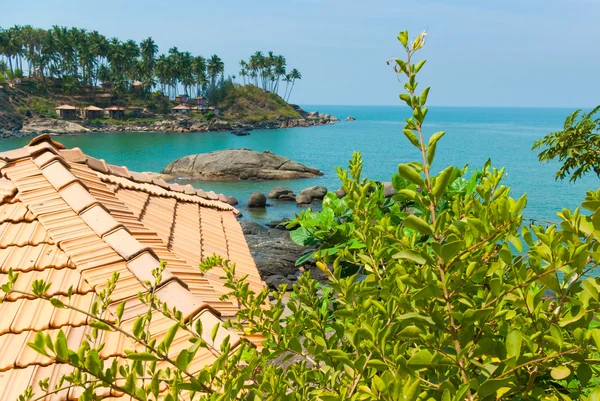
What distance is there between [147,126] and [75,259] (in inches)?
4035

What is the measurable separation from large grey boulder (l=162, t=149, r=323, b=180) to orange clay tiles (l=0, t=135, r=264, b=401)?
43225 mm

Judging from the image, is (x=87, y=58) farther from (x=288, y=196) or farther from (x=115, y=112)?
(x=288, y=196)

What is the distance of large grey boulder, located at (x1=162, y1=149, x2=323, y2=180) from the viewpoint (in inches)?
1959

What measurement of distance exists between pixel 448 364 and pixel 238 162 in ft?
161

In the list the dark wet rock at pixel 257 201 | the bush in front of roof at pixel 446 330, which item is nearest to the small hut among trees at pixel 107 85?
the dark wet rock at pixel 257 201

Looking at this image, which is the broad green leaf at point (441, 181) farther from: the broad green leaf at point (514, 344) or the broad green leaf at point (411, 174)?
the broad green leaf at point (514, 344)

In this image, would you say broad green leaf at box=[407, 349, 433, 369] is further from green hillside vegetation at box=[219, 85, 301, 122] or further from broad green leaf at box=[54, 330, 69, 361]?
green hillside vegetation at box=[219, 85, 301, 122]

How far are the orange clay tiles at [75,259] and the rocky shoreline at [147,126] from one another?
84.5m

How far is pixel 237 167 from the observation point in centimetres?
4994

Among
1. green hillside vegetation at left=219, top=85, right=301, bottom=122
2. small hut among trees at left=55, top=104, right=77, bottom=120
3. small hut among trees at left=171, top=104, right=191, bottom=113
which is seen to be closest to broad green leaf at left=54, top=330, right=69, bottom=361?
small hut among trees at left=55, top=104, right=77, bottom=120

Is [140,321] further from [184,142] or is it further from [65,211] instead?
[184,142]

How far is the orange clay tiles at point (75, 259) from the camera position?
3.59m

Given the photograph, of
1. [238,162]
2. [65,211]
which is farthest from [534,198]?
[65,211]

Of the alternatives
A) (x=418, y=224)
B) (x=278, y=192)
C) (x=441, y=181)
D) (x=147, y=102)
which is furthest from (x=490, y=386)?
(x=147, y=102)
